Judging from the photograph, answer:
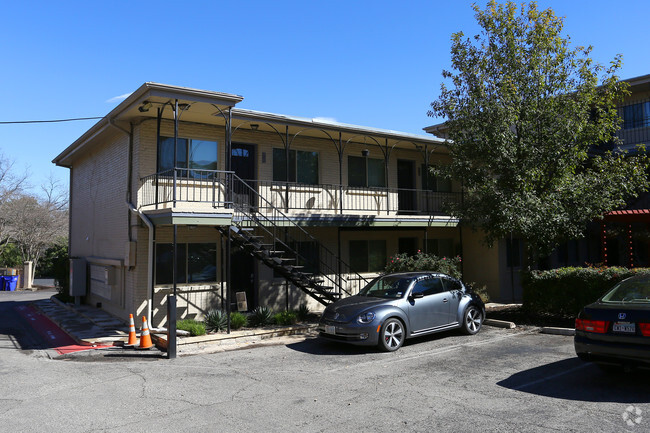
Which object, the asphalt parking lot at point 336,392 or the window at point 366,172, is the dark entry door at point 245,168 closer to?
the window at point 366,172

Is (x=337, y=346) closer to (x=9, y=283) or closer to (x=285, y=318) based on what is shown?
(x=285, y=318)

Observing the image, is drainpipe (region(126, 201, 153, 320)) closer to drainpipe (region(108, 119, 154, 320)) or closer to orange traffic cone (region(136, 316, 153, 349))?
A: drainpipe (region(108, 119, 154, 320))

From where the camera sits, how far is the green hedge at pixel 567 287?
451 inches

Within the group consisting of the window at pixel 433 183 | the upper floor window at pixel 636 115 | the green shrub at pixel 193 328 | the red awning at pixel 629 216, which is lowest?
the green shrub at pixel 193 328

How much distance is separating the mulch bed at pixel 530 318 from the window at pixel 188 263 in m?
7.83

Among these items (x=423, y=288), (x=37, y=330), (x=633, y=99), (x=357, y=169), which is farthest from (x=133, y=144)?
(x=633, y=99)

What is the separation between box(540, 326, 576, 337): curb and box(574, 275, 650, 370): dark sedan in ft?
12.9

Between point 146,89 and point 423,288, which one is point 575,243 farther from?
point 146,89

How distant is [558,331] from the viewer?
11109mm

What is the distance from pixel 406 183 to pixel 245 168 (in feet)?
22.2

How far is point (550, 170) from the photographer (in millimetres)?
12523

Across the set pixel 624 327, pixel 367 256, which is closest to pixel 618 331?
pixel 624 327

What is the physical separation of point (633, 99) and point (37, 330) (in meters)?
21.6

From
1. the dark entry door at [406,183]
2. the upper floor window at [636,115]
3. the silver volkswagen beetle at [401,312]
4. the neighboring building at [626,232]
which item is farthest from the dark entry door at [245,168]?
Answer: the upper floor window at [636,115]
